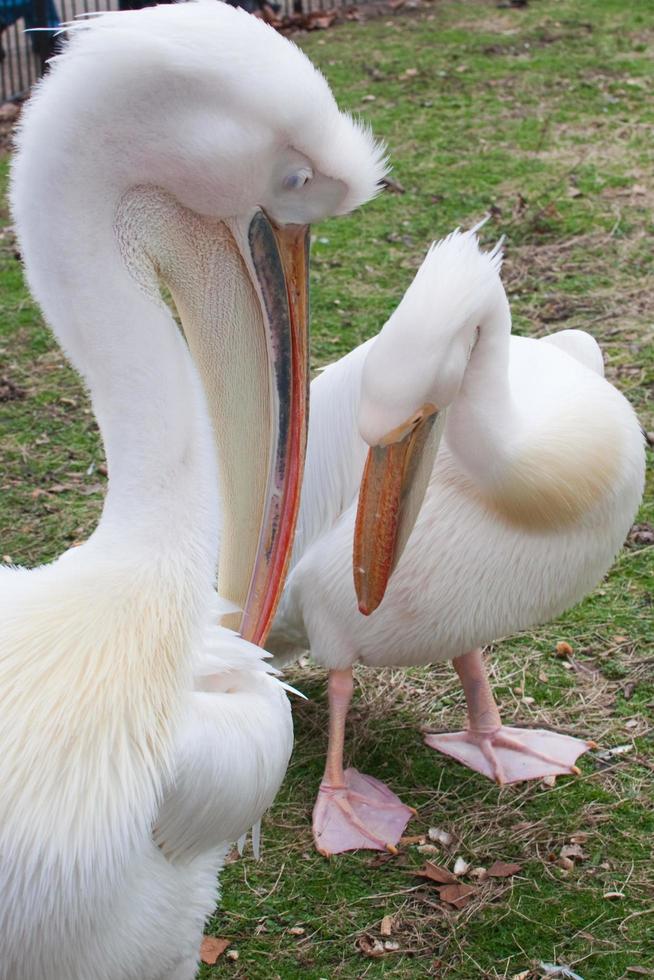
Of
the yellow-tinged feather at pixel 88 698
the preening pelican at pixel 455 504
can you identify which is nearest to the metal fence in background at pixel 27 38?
the preening pelican at pixel 455 504

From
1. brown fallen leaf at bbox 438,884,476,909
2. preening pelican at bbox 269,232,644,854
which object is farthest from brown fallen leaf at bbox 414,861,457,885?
preening pelican at bbox 269,232,644,854

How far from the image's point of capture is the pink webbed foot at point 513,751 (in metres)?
3.21

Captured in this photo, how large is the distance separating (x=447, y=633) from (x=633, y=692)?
0.76 m

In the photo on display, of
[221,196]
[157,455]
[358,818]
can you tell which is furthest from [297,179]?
[358,818]

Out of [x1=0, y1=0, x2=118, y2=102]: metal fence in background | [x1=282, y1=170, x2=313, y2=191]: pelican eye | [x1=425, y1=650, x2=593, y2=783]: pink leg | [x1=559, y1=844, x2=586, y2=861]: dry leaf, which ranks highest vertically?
[x1=282, y1=170, x2=313, y2=191]: pelican eye

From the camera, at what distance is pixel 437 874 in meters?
2.92

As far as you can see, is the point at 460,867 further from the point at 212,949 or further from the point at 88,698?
the point at 88,698

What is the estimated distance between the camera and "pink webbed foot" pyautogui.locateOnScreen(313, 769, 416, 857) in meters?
3.04

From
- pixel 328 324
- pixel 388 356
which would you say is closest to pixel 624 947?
pixel 388 356

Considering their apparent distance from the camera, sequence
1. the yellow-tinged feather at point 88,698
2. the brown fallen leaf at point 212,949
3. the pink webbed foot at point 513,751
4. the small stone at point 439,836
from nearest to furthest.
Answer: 1. the yellow-tinged feather at point 88,698
2. the brown fallen leaf at point 212,949
3. the small stone at point 439,836
4. the pink webbed foot at point 513,751

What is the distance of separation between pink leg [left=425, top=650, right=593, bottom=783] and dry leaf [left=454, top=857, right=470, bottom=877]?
31 centimetres

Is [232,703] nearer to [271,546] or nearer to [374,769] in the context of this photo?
[271,546]

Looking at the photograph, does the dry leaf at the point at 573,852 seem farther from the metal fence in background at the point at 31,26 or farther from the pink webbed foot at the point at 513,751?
the metal fence in background at the point at 31,26

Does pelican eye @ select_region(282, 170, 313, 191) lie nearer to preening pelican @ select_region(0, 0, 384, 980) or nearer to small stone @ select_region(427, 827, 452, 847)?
preening pelican @ select_region(0, 0, 384, 980)
